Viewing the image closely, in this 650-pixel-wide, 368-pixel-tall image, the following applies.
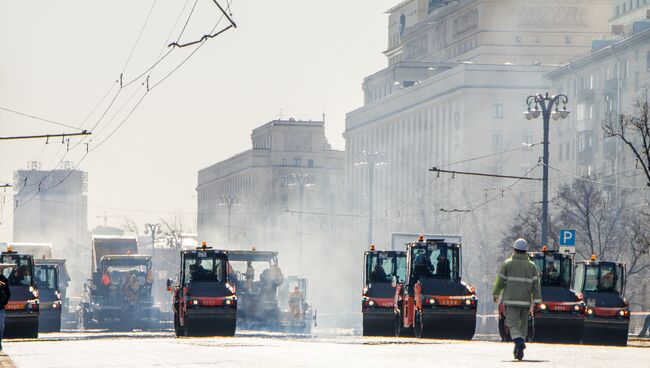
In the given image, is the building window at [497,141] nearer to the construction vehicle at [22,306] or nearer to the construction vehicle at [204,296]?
the construction vehicle at [204,296]

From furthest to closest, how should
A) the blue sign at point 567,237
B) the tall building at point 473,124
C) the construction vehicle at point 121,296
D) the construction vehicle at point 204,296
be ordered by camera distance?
the tall building at point 473,124 → the construction vehicle at point 121,296 → the blue sign at point 567,237 → the construction vehicle at point 204,296

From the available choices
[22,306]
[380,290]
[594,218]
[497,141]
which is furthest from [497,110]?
[22,306]

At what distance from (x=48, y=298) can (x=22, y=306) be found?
1648cm

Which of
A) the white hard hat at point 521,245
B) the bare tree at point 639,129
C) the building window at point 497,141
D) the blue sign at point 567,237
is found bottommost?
the white hard hat at point 521,245

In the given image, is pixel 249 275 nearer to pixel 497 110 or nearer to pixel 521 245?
pixel 521 245

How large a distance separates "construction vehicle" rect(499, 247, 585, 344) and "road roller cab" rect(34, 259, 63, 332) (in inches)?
848

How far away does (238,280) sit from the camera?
200 feet

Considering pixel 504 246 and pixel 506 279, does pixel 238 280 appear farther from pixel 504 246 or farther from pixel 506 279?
pixel 506 279

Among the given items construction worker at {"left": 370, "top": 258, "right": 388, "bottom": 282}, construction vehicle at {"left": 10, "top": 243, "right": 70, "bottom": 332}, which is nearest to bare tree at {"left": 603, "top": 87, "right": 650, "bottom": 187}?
construction worker at {"left": 370, "top": 258, "right": 388, "bottom": 282}

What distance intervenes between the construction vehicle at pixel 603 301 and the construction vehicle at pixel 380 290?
466 cm

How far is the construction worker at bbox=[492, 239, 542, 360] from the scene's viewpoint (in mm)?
25906

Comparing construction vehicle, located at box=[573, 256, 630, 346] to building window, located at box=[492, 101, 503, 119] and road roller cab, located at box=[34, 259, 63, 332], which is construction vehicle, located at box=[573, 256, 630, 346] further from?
building window, located at box=[492, 101, 503, 119]

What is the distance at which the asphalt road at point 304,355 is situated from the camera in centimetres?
2409

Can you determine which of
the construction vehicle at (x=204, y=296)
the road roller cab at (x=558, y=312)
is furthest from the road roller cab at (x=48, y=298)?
the road roller cab at (x=558, y=312)
